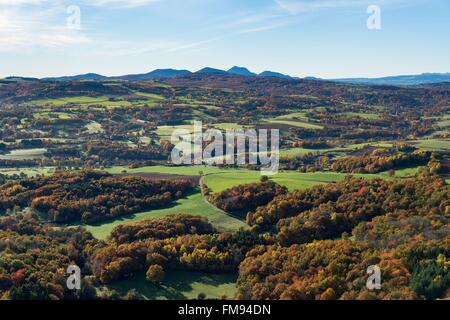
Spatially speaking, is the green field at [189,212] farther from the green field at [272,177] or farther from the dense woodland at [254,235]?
the green field at [272,177]

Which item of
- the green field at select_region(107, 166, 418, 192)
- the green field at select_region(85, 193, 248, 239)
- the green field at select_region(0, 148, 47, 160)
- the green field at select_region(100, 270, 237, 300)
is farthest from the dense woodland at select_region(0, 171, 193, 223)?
the green field at select_region(0, 148, 47, 160)

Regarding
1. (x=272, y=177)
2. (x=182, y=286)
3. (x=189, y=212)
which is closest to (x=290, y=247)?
(x=182, y=286)

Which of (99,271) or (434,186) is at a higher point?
(434,186)

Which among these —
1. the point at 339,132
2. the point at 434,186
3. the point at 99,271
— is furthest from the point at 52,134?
the point at 434,186

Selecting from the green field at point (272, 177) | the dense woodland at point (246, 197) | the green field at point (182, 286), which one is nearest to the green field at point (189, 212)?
the dense woodland at point (246, 197)

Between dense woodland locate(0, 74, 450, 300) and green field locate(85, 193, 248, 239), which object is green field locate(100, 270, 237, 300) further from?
green field locate(85, 193, 248, 239)

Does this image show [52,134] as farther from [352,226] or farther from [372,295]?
[372,295]
